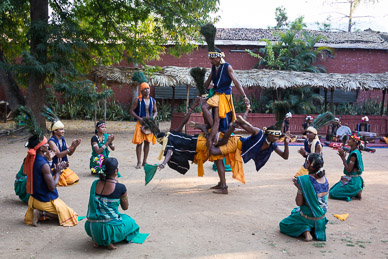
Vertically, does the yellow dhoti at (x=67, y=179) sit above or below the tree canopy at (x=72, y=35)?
below

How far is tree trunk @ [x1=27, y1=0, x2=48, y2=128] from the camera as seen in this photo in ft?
40.5

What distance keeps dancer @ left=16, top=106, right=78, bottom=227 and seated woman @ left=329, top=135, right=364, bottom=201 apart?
432cm

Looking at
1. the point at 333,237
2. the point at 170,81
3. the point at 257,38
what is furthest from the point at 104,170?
the point at 257,38

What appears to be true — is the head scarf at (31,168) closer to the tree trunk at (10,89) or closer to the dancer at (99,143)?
the dancer at (99,143)

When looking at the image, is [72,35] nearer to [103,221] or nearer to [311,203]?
[103,221]

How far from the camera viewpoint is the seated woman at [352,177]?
6230 millimetres

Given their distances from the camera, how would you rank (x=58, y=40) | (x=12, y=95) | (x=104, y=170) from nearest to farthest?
1. (x=104, y=170)
2. (x=58, y=40)
3. (x=12, y=95)

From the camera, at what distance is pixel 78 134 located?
15102 millimetres

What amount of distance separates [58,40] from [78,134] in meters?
4.18

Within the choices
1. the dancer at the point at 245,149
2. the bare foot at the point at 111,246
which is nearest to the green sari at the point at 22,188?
the bare foot at the point at 111,246

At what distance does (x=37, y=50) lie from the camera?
1252cm

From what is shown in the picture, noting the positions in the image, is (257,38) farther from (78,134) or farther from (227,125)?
(227,125)

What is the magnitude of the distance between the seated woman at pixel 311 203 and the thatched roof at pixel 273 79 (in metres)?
12.5

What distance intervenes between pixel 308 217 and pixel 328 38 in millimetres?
21530
